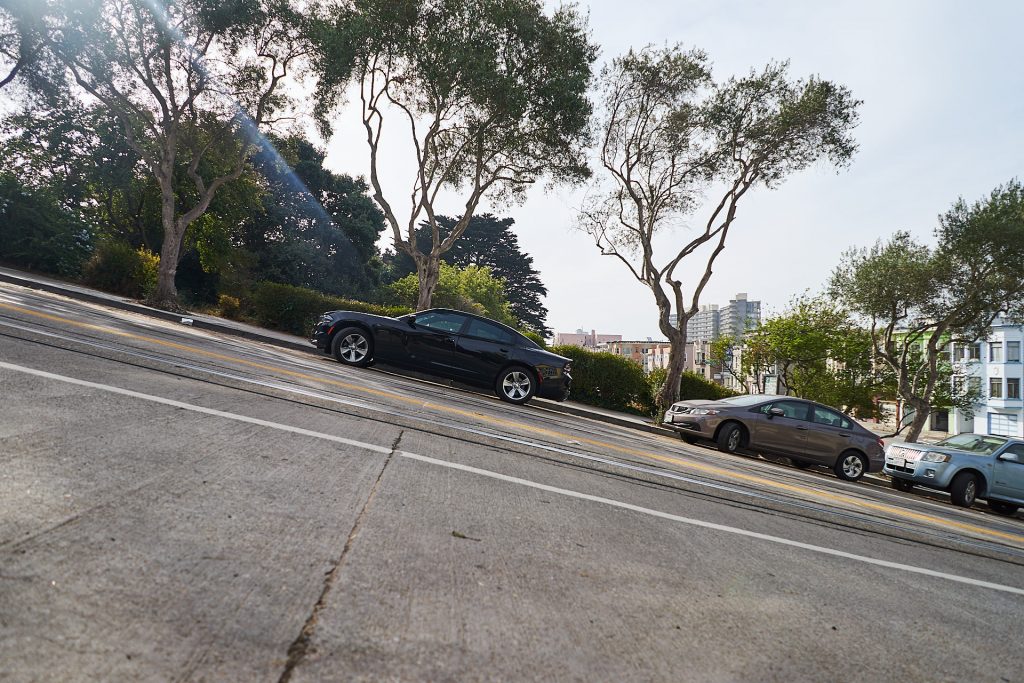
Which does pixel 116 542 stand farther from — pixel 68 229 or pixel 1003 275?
pixel 1003 275

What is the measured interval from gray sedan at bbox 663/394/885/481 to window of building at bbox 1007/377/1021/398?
190 ft

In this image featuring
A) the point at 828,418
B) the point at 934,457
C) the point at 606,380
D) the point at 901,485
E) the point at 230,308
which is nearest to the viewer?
the point at 934,457

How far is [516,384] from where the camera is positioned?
1434 cm

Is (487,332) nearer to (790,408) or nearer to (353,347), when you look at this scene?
(353,347)

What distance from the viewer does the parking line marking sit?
5027 millimetres

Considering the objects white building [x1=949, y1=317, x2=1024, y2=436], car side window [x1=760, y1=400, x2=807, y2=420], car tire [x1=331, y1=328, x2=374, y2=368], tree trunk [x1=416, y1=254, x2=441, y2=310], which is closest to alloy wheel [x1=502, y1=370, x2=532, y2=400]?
car tire [x1=331, y1=328, x2=374, y2=368]

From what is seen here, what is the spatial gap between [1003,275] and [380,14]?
2296 cm

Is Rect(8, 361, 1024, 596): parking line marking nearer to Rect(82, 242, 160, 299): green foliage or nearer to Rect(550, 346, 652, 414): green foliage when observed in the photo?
Rect(550, 346, 652, 414): green foliage

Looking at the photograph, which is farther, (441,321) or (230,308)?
(230,308)

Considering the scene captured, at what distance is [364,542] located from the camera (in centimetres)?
323

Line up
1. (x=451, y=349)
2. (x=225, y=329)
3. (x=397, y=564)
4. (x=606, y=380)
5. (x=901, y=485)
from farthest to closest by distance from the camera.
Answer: (x=606, y=380)
(x=225, y=329)
(x=901, y=485)
(x=451, y=349)
(x=397, y=564)

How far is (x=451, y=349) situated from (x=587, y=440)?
5181mm

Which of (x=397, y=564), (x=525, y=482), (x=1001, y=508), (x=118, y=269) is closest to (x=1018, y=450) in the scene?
(x=1001, y=508)

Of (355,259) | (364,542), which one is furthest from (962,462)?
(355,259)
